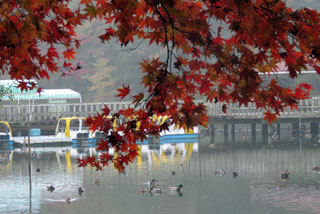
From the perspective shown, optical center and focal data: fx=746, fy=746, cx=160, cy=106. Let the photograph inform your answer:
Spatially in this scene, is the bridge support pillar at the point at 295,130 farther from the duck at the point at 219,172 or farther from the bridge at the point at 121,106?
the duck at the point at 219,172

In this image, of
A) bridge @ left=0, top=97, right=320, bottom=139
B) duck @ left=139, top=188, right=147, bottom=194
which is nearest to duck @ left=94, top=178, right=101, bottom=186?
duck @ left=139, top=188, right=147, bottom=194

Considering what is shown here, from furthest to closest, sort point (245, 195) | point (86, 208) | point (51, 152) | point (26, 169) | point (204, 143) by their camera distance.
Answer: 1. point (204, 143)
2. point (51, 152)
3. point (26, 169)
4. point (245, 195)
5. point (86, 208)

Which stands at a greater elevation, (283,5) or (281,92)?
(283,5)

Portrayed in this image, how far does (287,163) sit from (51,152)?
82.9 ft

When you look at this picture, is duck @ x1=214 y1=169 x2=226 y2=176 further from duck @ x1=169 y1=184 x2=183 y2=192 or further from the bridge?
the bridge

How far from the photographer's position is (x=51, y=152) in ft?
238

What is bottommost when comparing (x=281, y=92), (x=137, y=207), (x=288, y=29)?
(x=137, y=207)

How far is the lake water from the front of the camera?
38.9 m

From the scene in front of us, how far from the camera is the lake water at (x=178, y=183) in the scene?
38.9 meters

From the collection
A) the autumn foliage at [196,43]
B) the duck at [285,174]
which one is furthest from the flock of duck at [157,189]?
the autumn foliage at [196,43]

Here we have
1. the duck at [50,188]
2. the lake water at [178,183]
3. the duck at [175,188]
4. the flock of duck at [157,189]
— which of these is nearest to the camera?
the lake water at [178,183]

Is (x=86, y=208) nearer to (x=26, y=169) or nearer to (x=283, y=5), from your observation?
(x=26, y=169)

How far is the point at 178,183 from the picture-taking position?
157ft

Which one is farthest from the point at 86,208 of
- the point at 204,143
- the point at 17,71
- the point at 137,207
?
the point at 204,143
